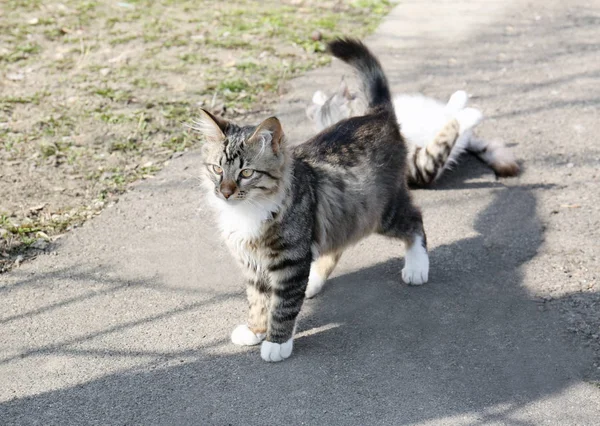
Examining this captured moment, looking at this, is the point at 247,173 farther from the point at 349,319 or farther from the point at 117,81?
the point at 117,81

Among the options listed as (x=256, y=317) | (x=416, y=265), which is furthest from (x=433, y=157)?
(x=256, y=317)

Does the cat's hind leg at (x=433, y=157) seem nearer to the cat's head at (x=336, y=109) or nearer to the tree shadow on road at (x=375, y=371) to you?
the cat's head at (x=336, y=109)

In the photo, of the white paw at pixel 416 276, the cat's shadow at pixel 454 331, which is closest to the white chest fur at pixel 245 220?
the cat's shadow at pixel 454 331

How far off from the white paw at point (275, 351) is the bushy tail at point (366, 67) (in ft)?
5.43

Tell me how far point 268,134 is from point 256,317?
39.2 inches

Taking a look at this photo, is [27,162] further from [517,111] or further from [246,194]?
[517,111]

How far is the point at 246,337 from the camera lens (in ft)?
12.6

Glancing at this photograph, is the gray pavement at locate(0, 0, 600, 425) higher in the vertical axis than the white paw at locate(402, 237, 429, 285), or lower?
lower

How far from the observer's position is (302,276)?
146 inches

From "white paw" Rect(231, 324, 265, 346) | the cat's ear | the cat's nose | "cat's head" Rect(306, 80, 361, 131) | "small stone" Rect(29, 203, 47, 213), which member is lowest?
"white paw" Rect(231, 324, 265, 346)

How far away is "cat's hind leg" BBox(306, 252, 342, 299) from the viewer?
429 cm

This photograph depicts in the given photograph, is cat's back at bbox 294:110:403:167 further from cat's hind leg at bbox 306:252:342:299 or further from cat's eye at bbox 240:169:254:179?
cat's hind leg at bbox 306:252:342:299

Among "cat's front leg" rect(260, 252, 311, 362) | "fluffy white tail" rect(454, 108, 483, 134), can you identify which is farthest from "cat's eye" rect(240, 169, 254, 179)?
"fluffy white tail" rect(454, 108, 483, 134)

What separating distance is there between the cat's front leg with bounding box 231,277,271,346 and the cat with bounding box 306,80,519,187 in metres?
1.89
